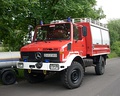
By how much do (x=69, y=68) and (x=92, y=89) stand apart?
1145 millimetres

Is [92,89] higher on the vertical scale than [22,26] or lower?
lower

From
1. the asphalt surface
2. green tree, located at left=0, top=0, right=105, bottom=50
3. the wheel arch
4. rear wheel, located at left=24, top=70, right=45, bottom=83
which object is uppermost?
green tree, located at left=0, top=0, right=105, bottom=50

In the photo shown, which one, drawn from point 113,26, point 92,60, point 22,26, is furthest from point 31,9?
point 113,26

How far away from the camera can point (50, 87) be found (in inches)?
336

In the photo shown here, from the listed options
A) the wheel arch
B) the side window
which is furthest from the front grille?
the side window

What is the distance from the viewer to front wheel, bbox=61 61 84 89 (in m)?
7.79

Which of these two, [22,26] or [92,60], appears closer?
[92,60]

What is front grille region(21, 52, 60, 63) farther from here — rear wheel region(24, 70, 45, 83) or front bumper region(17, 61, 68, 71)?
rear wheel region(24, 70, 45, 83)

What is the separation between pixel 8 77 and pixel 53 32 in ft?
8.96

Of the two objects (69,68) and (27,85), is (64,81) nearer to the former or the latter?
(69,68)

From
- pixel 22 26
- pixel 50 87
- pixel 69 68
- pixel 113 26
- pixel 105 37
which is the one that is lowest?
pixel 50 87

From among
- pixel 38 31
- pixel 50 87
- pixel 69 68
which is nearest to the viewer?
pixel 69 68

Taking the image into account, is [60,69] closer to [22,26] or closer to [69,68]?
[69,68]

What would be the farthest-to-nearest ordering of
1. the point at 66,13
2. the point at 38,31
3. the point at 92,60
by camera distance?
the point at 66,13 → the point at 92,60 → the point at 38,31
